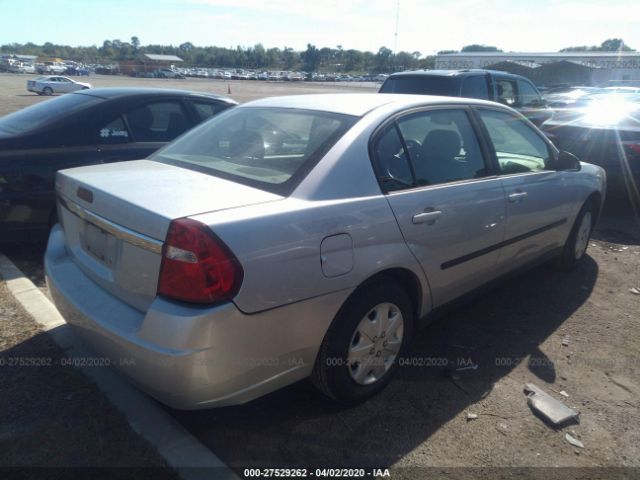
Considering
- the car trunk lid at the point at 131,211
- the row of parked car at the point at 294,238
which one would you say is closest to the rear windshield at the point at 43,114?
the row of parked car at the point at 294,238

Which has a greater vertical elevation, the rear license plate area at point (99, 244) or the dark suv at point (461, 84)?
the dark suv at point (461, 84)

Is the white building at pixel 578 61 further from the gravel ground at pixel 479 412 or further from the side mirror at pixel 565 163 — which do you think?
the gravel ground at pixel 479 412

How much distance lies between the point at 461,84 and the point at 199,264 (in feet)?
23.8

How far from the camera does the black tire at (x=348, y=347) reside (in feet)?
8.18

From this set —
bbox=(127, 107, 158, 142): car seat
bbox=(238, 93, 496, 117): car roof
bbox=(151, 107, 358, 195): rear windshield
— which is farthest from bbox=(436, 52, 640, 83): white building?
bbox=(151, 107, 358, 195): rear windshield

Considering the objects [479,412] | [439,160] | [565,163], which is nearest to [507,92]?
[565,163]

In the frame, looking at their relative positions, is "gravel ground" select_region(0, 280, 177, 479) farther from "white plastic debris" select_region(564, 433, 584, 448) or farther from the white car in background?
the white car in background

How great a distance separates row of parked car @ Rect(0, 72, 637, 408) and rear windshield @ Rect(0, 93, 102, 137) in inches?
26.4

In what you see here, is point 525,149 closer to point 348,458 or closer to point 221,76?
point 348,458

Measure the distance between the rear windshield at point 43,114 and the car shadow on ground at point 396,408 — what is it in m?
3.29

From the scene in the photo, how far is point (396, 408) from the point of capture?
2.78 metres

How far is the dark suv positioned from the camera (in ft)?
26.7

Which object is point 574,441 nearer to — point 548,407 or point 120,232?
point 548,407

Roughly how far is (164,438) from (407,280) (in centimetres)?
154
